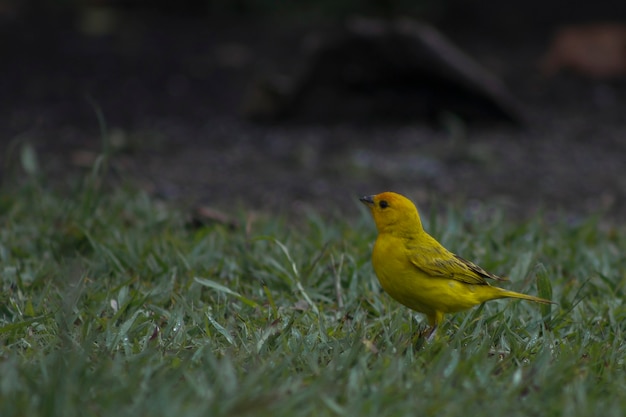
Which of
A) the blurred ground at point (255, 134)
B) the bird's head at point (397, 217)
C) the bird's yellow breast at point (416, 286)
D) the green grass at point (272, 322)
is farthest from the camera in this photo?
the blurred ground at point (255, 134)

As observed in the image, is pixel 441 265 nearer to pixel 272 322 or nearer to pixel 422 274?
pixel 422 274

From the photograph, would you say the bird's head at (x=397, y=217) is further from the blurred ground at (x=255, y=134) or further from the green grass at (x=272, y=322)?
the blurred ground at (x=255, y=134)

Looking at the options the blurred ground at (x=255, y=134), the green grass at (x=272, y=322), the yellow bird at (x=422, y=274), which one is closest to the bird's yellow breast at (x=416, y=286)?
the yellow bird at (x=422, y=274)

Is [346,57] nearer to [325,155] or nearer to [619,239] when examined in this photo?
[325,155]

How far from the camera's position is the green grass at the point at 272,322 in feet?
9.41

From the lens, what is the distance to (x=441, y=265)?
375 cm

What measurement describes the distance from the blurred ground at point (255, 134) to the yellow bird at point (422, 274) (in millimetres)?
1385

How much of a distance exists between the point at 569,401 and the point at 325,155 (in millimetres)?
4932

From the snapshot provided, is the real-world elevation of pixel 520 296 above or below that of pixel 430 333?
above

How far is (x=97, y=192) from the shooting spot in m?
5.16

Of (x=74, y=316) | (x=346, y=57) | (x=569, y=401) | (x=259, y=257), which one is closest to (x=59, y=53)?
(x=346, y=57)

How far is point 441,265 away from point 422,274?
0.31 ft

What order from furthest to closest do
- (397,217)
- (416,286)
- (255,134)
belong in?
(255,134) < (397,217) < (416,286)

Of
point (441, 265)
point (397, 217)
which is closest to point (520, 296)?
point (441, 265)
